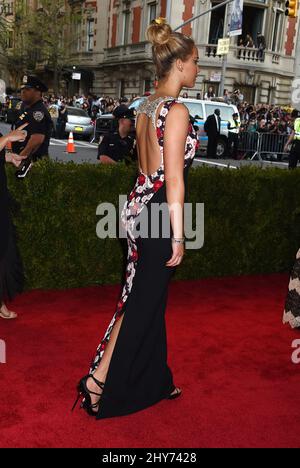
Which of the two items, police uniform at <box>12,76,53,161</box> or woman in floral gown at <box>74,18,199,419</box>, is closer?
woman in floral gown at <box>74,18,199,419</box>

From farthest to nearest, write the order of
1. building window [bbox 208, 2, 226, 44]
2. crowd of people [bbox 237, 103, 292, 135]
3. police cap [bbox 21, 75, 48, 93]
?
1. building window [bbox 208, 2, 226, 44]
2. crowd of people [bbox 237, 103, 292, 135]
3. police cap [bbox 21, 75, 48, 93]

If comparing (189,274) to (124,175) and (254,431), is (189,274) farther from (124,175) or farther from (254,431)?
(254,431)

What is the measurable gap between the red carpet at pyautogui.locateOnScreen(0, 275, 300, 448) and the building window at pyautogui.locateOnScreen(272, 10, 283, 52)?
3528 centimetres

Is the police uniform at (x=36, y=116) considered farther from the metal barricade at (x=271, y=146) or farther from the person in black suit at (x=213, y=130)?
the metal barricade at (x=271, y=146)

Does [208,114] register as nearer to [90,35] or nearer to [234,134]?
[234,134]

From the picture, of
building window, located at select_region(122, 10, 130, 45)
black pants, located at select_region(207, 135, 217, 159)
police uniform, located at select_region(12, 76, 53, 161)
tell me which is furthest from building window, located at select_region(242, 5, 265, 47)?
police uniform, located at select_region(12, 76, 53, 161)

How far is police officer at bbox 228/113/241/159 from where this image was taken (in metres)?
19.2

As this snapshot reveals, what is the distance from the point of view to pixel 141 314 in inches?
121

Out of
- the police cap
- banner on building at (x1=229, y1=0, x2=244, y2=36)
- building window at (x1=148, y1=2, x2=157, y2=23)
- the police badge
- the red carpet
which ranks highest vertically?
building window at (x1=148, y1=2, x2=157, y2=23)

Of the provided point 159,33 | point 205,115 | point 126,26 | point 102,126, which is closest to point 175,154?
point 159,33

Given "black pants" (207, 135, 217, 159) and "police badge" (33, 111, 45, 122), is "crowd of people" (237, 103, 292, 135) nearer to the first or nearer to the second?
"black pants" (207, 135, 217, 159)

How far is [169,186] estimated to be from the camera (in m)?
2.82

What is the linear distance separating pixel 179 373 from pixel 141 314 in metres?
0.91
